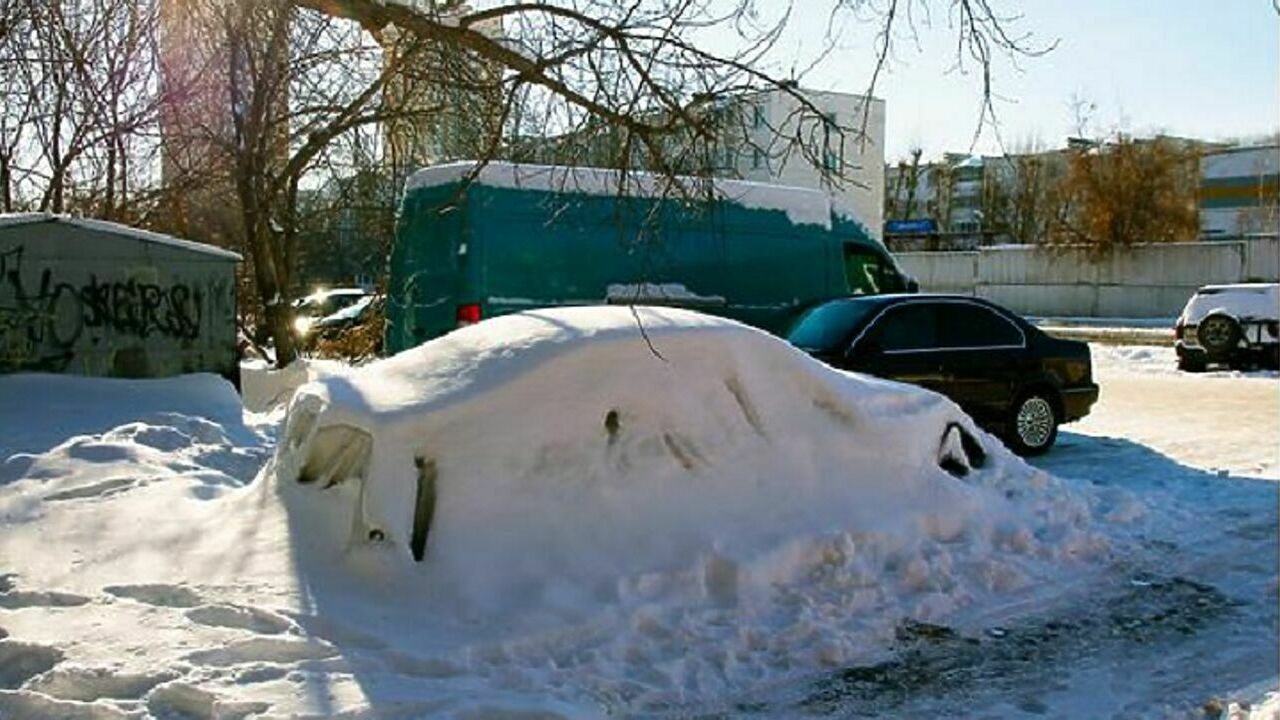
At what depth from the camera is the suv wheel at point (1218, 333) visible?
65.5 ft

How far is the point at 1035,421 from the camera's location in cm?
1121

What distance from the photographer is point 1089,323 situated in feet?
123

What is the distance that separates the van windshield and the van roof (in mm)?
539

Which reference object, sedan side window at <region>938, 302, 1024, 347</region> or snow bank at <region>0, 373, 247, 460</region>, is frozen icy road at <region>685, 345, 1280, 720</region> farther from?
snow bank at <region>0, 373, 247, 460</region>

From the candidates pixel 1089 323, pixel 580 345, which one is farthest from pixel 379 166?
pixel 1089 323

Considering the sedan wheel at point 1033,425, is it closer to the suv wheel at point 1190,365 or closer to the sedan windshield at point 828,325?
the sedan windshield at point 828,325

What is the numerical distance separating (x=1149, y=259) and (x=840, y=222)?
28675mm

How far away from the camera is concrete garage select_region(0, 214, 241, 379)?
11086mm

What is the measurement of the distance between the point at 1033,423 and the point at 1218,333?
10.9 meters

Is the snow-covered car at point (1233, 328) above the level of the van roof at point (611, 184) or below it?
below

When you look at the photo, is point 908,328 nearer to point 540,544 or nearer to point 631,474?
point 631,474

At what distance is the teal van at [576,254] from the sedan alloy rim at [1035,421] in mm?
2741

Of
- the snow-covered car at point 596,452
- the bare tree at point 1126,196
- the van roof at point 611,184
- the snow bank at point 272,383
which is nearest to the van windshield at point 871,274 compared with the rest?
the van roof at point 611,184

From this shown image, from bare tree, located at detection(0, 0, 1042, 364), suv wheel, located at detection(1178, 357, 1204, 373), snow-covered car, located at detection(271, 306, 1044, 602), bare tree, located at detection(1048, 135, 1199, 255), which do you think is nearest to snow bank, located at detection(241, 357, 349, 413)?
bare tree, located at detection(0, 0, 1042, 364)
